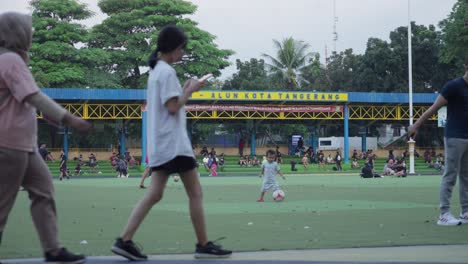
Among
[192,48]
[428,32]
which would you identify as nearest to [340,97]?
[192,48]

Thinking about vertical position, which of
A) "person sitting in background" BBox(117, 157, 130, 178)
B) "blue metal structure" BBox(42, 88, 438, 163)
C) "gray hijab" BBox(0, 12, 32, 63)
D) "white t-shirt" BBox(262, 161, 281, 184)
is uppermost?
"blue metal structure" BBox(42, 88, 438, 163)

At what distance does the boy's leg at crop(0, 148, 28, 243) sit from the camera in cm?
592

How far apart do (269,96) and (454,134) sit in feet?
154

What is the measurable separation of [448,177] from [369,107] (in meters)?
Result: 53.1

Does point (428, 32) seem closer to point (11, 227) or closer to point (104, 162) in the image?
point (104, 162)

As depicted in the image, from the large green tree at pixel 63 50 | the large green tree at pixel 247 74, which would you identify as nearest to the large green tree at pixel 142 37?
the large green tree at pixel 63 50

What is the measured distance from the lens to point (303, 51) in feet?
268

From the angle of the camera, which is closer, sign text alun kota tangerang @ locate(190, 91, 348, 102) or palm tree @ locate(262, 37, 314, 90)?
sign text alun kota tangerang @ locate(190, 91, 348, 102)

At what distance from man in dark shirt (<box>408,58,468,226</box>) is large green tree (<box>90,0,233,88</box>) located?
5593 centimetres

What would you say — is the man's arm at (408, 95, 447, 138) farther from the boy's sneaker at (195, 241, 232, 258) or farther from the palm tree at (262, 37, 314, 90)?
the palm tree at (262, 37, 314, 90)

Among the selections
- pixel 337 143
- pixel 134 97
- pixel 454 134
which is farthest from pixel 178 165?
pixel 337 143

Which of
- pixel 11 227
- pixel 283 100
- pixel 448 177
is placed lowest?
pixel 11 227

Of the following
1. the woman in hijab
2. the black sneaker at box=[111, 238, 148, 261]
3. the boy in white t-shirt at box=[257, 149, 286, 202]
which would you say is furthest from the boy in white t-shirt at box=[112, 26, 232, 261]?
the boy in white t-shirt at box=[257, 149, 286, 202]

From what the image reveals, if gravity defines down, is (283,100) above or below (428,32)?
below
